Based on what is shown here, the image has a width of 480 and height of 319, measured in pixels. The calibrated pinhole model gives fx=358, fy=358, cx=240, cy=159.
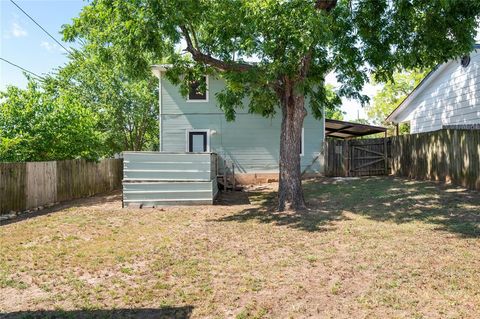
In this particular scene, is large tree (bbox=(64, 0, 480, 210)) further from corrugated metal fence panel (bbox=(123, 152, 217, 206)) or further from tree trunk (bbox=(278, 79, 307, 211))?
corrugated metal fence panel (bbox=(123, 152, 217, 206))

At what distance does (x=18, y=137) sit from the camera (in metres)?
11.8

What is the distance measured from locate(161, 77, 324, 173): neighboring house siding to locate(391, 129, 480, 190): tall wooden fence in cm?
363

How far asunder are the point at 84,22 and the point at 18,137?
4.67 m

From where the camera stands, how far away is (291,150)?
9.67 metres

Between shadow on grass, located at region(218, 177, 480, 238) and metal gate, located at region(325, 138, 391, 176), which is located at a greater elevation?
metal gate, located at region(325, 138, 391, 176)

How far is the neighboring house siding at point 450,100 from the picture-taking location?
41.3 feet

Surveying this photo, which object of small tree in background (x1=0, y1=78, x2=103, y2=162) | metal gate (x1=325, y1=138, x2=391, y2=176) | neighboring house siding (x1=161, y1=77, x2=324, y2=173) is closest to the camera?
small tree in background (x1=0, y1=78, x2=103, y2=162)

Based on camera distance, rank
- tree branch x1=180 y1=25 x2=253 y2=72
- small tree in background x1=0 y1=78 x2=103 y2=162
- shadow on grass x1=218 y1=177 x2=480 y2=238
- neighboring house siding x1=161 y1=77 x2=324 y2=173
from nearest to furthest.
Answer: shadow on grass x1=218 y1=177 x2=480 y2=238, tree branch x1=180 y1=25 x2=253 y2=72, small tree in background x1=0 y1=78 x2=103 y2=162, neighboring house siding x1=161 y1=77 x2=324 y2=173

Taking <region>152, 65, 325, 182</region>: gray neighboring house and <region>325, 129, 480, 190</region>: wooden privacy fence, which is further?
<region>152, 65, 325, 182</region>: gray neighboring house

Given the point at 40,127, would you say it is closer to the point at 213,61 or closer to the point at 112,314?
the point at 213,61

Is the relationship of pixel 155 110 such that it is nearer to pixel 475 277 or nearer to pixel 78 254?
pixel 78 254

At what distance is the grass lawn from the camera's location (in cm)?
384

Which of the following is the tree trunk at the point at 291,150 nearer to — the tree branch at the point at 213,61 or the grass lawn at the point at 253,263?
the grass lawn at the point at 253,263

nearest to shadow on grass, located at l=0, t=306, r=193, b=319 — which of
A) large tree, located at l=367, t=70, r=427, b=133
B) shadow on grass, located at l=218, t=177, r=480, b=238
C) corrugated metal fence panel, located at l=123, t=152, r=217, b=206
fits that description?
shadow on grass, located at l=218, t=177, r=480, b=238
